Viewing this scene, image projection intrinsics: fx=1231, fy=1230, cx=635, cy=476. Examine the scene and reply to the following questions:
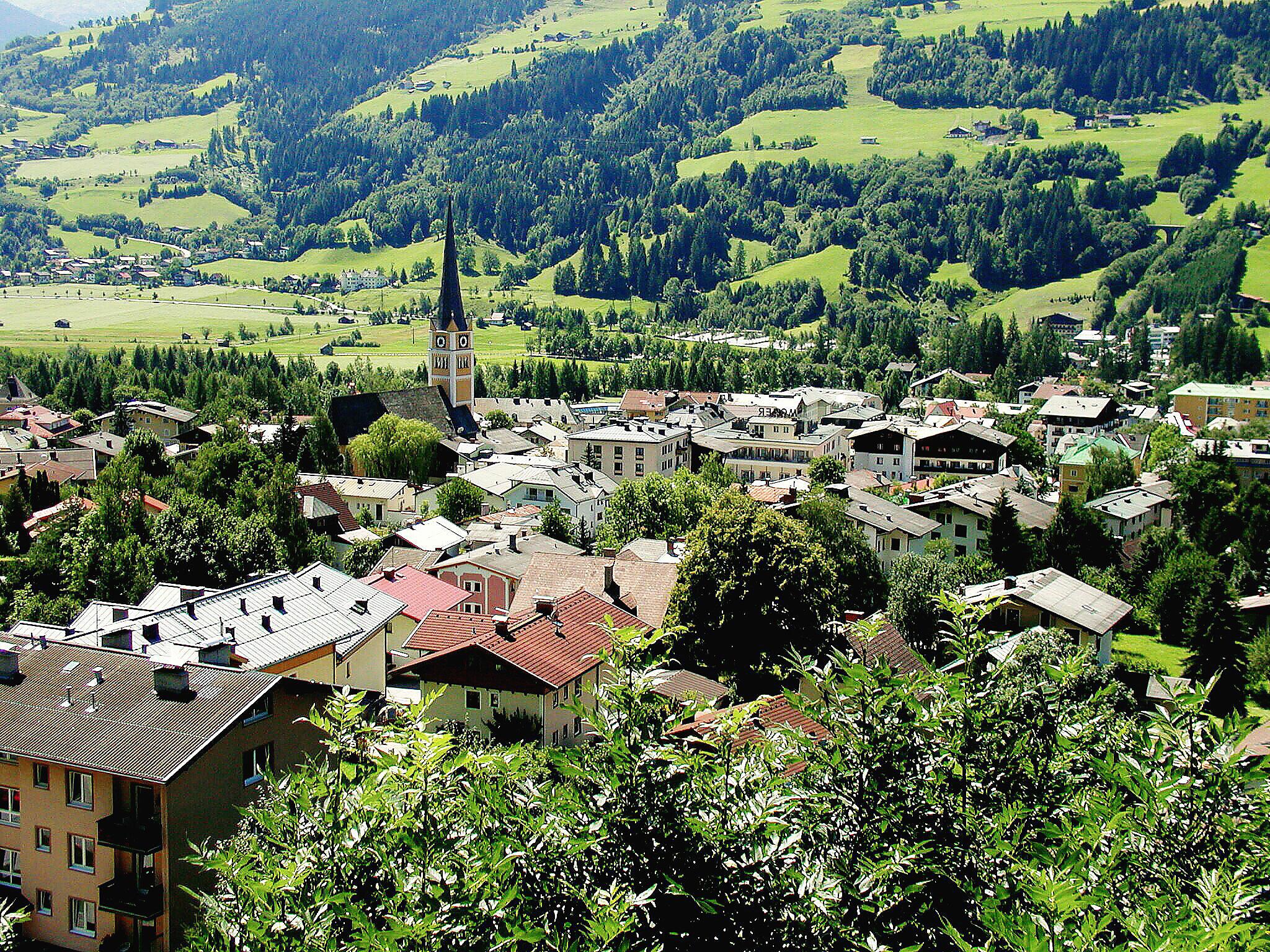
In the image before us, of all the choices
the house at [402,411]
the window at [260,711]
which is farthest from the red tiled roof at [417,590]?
the house at [402,411]

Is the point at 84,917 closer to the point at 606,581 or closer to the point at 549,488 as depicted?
the point at 606,581

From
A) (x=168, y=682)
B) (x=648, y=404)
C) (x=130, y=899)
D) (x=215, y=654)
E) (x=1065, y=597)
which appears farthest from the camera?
(x=648, y=404)

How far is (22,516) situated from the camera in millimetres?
57250

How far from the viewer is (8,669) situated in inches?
922

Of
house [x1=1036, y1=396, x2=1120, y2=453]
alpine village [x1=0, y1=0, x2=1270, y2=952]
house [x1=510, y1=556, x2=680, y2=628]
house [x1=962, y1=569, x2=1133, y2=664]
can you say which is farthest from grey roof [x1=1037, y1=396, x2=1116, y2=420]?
house [x1=510, y1=556, x2=680, y2=628]

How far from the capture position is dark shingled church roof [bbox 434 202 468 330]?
324 ft

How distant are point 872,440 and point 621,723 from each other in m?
73.6

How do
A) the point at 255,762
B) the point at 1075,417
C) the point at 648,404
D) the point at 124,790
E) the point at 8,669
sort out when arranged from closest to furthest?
1. the point at 124,790
2. the point at 255,762
3. the point at 8,669
4. the point at 1075,417
5. the point at 648,404

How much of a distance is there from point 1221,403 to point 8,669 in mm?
106110

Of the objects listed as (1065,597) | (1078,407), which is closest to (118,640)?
(1065,597)

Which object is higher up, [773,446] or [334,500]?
[334,500]

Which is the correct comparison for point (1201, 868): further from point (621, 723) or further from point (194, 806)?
point (194, 806)

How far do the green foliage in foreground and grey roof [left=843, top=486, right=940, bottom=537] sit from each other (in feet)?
145

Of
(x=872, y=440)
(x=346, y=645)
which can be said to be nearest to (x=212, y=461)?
(x=346, y=645)
